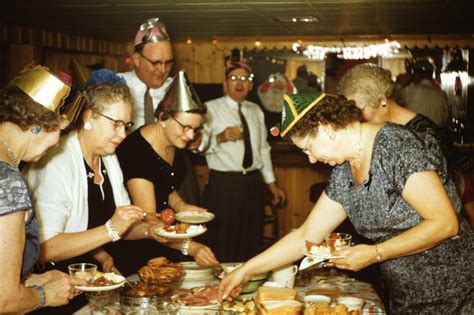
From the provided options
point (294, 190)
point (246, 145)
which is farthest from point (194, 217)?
point (294, 190)

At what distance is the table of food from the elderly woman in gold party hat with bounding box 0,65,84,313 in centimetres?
23

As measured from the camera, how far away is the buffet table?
254 centimetres

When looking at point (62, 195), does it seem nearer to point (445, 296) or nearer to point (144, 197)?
point (144, 197)

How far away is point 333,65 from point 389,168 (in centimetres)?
628

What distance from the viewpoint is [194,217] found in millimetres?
3430

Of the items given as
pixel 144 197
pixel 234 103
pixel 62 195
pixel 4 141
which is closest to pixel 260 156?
pixel 234 103

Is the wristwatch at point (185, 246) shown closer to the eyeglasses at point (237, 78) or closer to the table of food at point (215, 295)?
the table of food at point (215, 295)

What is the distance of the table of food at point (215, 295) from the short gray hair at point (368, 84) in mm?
875

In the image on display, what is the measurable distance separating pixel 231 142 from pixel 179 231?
282 centimetres

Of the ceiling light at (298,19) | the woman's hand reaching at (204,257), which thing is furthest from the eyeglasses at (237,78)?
the woman's hand reaching at (204,257)

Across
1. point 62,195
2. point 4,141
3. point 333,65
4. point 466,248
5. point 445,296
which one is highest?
point 333,65

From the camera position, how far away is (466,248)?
2.58 metres

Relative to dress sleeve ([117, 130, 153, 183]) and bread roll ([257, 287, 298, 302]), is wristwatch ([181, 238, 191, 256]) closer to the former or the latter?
dress sleeve ([117, 130, 153, 183])

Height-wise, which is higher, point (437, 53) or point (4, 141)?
point (437, 53)
